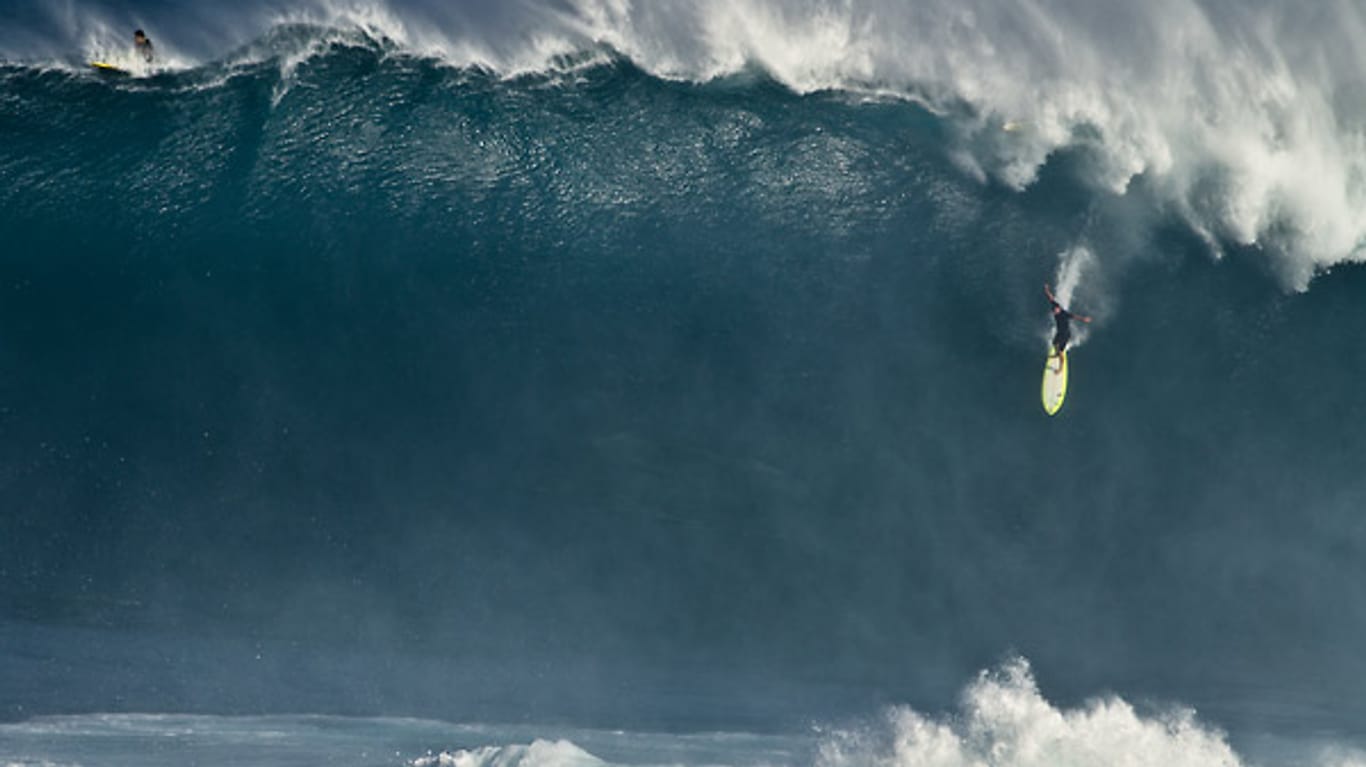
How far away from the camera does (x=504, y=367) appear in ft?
56.1

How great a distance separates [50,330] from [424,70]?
5.79 metres

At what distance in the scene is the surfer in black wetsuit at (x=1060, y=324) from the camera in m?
16.6

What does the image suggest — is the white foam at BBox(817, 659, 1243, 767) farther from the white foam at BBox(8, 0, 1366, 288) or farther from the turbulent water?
the white foam at BBox(8, 0, 1366, 288)

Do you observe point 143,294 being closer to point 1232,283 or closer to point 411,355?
point 411,355

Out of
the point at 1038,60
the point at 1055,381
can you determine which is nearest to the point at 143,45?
the point at 1038,60

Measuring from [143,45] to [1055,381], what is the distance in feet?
40.5

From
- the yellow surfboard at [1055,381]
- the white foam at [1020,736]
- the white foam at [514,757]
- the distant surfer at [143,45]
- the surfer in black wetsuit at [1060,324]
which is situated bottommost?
the white foam at [514,757]

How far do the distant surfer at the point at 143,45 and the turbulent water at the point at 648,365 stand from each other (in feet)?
0.56

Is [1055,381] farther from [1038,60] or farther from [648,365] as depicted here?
[648,365]

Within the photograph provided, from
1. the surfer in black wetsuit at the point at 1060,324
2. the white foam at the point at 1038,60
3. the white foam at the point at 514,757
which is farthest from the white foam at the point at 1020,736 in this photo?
the white foam at the point at 1038,60

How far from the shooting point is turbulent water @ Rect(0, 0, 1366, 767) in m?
16.9

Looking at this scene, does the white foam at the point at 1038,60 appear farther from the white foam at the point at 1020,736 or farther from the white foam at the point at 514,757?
the white foam at the point at 514,757

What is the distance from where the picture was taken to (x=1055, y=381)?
670 inches

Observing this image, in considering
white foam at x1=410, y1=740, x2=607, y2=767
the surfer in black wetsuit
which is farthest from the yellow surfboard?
white foam at x1=410, y1=740, x2=607, y2=767
